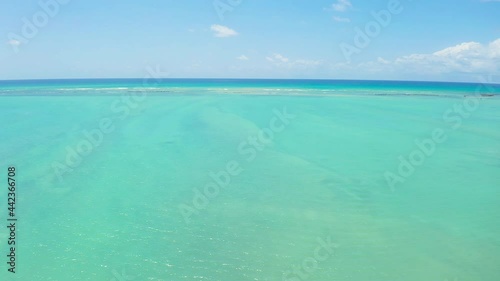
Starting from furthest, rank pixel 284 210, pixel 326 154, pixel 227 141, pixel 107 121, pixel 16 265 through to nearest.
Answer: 1. pixel 107 121
2. pixel 227 141
3. pixel 326 154
4. pixel 284 210
5. pixel 16 265

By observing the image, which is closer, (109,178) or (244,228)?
(244,228)

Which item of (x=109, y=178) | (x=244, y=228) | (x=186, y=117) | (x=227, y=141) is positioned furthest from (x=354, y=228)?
(x=186, y=117)

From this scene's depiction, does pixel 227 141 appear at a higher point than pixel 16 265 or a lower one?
lower

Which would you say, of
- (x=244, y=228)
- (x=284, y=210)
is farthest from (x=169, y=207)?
(x=284, y=210)

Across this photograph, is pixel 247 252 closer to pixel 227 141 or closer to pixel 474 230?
pixel 474 230

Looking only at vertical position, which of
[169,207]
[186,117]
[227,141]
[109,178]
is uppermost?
[169,207]

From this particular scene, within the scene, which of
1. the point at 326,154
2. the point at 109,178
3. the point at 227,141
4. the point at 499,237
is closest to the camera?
the point at 499,237
